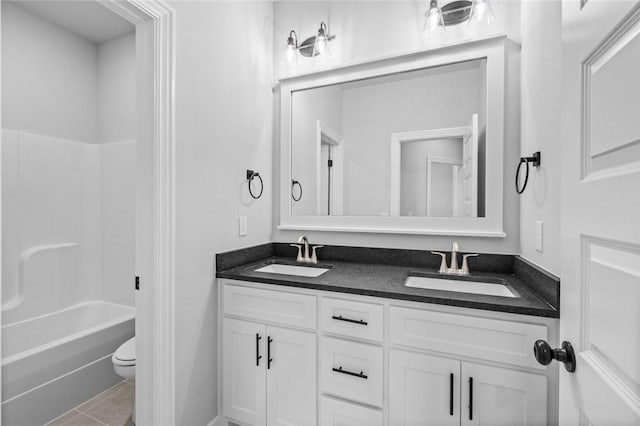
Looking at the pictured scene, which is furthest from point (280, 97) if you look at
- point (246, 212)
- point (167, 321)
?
point (167, 321)

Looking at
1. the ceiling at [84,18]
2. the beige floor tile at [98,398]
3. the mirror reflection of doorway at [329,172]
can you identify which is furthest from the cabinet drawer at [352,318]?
the ceiling at [84,18]

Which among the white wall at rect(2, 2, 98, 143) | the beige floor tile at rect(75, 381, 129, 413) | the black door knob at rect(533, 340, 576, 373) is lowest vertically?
the beige floor tile at rect(75, 381, 129, 413)

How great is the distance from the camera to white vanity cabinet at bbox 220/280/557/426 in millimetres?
1085

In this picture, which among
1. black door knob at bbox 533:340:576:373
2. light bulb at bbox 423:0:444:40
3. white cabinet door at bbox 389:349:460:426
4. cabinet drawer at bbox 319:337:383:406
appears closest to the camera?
black door knob at bbox 533:340:576:373

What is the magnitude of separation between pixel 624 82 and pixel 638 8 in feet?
0.34

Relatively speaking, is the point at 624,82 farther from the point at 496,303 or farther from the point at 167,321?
the point at 167,321

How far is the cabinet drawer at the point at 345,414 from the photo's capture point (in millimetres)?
1286

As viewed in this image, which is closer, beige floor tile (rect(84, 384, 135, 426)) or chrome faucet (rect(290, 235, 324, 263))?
beige floor tile (rect(84, 384, 135, 426))

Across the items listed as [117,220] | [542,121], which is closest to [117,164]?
[117,220]

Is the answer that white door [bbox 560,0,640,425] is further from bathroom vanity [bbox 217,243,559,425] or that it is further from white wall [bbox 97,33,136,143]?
white wall [bbox 97,33,136,143]

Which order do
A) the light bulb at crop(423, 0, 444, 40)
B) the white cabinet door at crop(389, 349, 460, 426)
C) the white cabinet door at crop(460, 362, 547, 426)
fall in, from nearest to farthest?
the white cabinet door at crop(460, 362, 547, 426) → the white cabinet door at crop(389, 349, 460, 426) → the light bulb at crop(423, 0, 444, 40)

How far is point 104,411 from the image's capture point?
6.13 feet

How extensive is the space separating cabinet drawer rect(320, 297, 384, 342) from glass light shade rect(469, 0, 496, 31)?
5.28ft

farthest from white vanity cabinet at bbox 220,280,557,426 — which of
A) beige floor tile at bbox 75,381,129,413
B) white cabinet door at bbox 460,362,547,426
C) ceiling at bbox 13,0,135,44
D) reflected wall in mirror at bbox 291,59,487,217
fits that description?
ceiling at bbox 13,0,135,44
